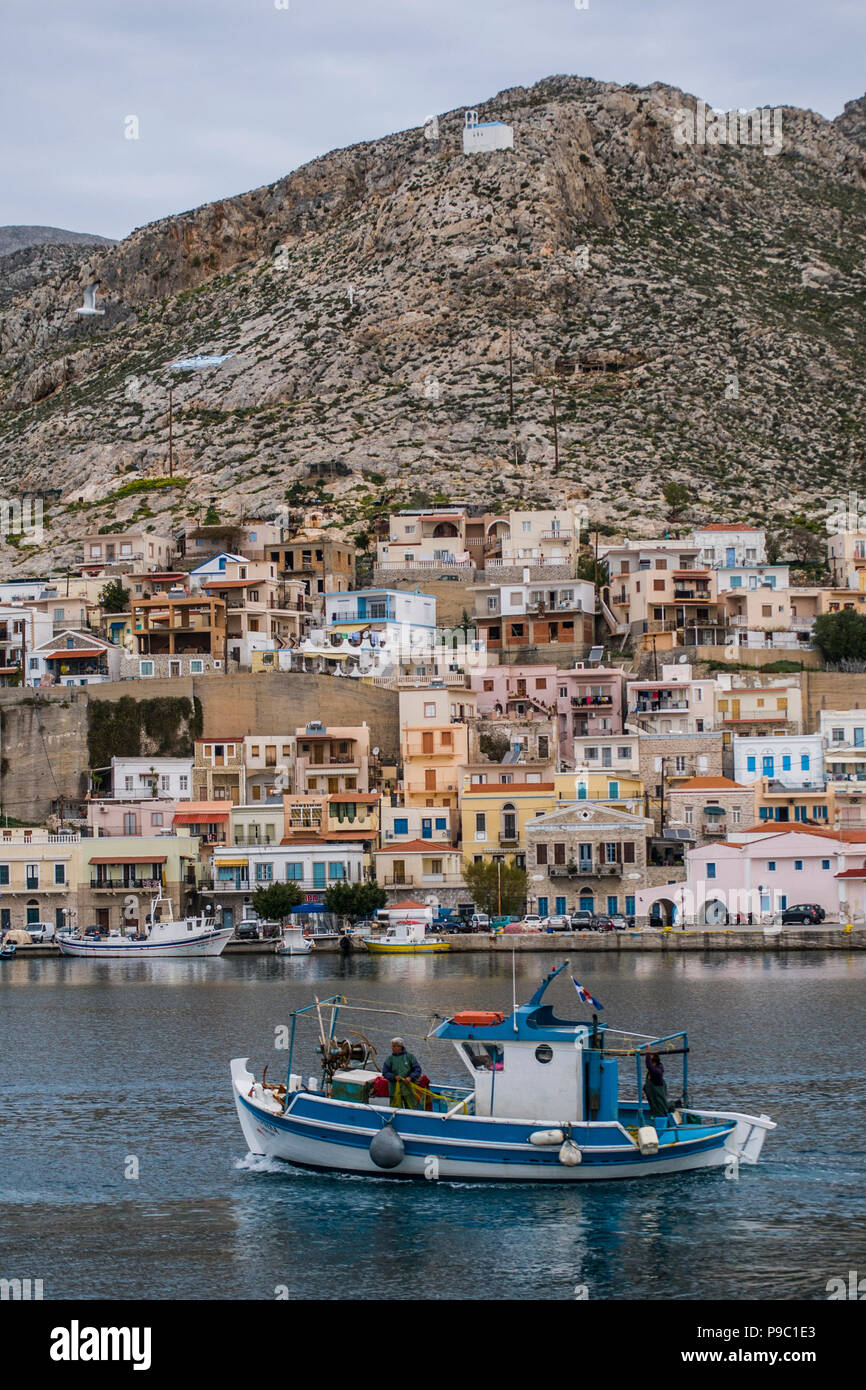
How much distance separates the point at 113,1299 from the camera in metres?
28.5

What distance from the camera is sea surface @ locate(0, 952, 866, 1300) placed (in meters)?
29.8

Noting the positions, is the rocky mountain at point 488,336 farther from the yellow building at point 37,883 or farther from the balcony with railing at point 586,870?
the yellow building at point 37,883

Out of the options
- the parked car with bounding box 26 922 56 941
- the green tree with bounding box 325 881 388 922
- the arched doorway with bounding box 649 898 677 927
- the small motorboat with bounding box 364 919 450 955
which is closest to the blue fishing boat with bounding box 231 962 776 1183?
the small motorboat with bounding box 364 919 450 955

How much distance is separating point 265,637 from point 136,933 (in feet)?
90.7

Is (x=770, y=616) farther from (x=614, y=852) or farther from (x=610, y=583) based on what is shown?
(x=614, y=852)

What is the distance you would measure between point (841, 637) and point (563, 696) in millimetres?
15900

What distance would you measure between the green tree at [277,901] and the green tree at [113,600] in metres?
31.7

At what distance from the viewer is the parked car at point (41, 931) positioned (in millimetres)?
87062

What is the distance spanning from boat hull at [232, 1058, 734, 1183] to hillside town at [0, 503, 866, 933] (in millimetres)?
47973

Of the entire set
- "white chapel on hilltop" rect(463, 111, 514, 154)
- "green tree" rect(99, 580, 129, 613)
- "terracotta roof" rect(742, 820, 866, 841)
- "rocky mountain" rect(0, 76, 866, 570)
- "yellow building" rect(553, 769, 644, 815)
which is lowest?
"terracotta roof" rect(742, 820, 866, 841)

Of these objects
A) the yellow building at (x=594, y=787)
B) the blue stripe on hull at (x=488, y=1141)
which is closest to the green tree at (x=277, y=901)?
the yellow building at (x=594, y=787)

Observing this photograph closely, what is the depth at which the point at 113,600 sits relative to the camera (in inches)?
4481

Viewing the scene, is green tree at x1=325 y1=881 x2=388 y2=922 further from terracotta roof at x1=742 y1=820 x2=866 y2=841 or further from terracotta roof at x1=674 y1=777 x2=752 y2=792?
terracotta roof at x1=742 y1=820 x2=866 y2=841
